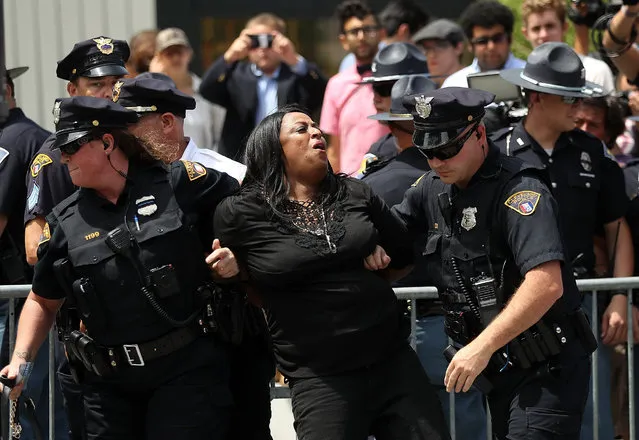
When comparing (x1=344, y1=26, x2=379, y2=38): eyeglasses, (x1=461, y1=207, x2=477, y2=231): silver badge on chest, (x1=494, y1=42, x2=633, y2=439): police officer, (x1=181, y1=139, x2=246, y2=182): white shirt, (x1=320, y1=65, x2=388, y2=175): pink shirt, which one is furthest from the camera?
(x1=344, y1=26, x2=379, y2=38): eyeglasses

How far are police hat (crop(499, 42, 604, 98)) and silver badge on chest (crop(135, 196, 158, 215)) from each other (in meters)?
1.96

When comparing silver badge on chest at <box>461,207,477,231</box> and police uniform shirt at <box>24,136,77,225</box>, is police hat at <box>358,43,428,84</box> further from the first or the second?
silver badge on chest at <box>461,207,477,231</box>

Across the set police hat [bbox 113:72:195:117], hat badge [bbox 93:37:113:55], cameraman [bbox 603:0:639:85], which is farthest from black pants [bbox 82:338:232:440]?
cameraman [bbox 603:0:639:85]

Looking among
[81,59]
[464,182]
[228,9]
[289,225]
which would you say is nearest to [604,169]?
[464,182]

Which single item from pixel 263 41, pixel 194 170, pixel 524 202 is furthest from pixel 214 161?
pixel 263 41

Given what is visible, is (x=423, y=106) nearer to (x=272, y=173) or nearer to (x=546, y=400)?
(x=272, y=173)

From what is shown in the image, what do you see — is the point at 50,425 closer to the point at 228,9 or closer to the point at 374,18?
the point at 374,18

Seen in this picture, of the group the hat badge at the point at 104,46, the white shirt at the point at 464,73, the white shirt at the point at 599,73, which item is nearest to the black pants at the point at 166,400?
the hat badge at the point at 104,46

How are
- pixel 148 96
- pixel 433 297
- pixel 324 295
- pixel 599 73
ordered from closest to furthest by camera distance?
pixel 324 295
pixel 433 297
pixel 148 96
pixel 599 73

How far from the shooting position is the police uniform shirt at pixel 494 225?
4539 mm

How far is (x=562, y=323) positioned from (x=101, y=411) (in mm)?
1831

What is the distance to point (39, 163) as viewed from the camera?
557cm

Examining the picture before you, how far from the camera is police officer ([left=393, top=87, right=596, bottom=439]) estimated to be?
4605mm

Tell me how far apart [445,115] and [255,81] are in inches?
167
